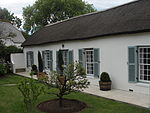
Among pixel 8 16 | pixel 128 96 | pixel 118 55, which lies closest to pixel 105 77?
pixel 118 55

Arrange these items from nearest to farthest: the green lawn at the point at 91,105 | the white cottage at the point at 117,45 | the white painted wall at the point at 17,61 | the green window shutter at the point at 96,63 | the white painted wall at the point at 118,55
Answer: the green lawn at the point at 91,105 < the white painted wall at the point at 118,55 < the white cottage at the point at 117,45 < the green window shutter at the point at 96,63 < the white painted wall at the point at 17,61

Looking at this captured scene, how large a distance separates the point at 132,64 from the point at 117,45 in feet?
4.62

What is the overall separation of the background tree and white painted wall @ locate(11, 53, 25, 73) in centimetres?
1584

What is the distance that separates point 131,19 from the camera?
10242mm

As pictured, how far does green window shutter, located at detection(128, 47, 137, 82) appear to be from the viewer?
9.39 meters

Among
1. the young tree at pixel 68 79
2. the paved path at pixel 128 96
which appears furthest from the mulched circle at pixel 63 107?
the paved path at pixel 128 96

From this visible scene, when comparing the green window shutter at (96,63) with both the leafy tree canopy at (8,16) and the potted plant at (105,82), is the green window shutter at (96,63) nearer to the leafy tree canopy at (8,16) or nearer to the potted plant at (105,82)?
the potted plant at (105,82)

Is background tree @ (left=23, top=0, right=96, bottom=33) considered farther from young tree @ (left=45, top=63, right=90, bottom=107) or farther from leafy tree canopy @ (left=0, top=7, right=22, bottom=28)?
young tree @ (left=45, top=63, right=90, bottom=107)

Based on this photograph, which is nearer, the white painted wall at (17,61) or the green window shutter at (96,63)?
the green window shutter at (96,63)

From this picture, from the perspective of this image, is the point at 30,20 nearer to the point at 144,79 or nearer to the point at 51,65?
the point at 51,65

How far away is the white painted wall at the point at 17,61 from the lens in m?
20.1

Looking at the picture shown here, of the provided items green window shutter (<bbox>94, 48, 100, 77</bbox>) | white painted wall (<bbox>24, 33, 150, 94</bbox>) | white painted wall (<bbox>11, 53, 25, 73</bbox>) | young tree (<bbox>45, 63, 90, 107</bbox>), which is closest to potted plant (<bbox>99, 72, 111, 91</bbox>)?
white painted wall (<bbox>24, 33, 150, 94</bbox>)

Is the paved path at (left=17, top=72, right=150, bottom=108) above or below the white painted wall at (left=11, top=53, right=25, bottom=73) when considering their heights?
below

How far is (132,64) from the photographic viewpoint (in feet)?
31.1
